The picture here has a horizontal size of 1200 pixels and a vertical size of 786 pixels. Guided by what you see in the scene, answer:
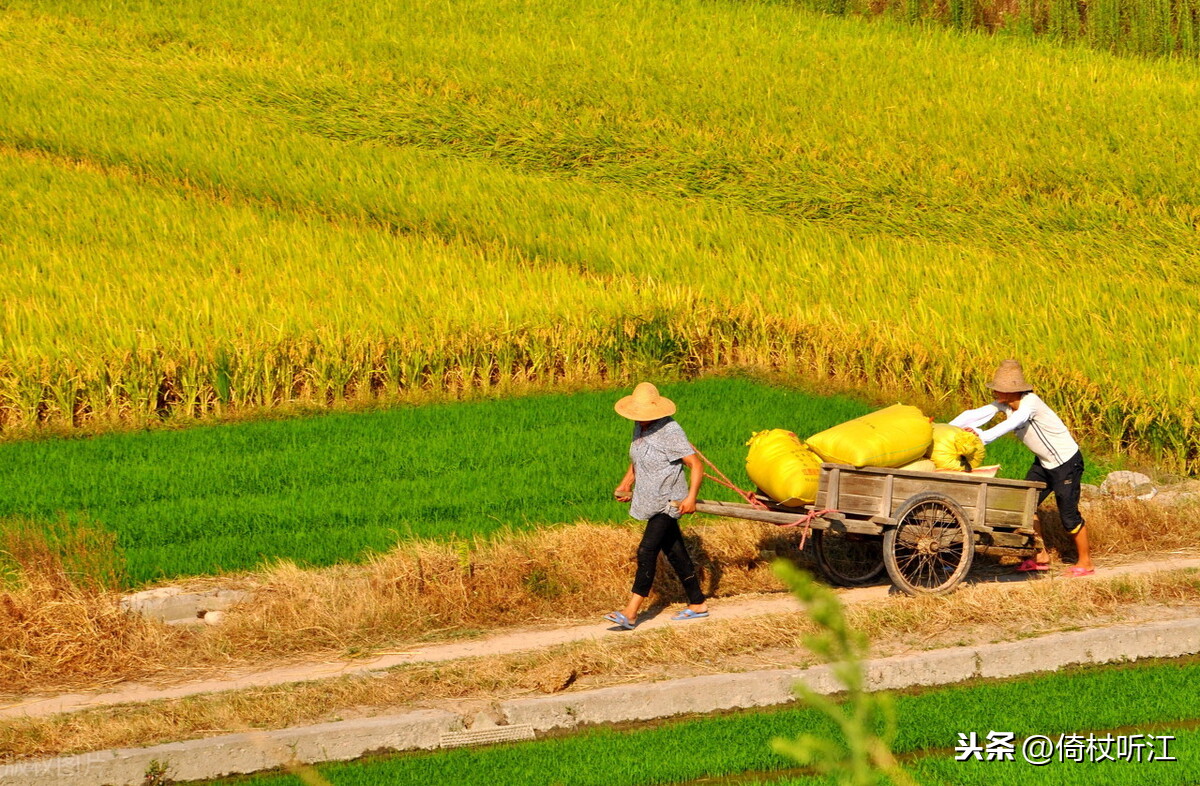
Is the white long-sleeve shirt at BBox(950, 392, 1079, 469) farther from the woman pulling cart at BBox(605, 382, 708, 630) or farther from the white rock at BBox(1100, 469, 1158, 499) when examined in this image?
the white rock at BBox(1100, 469, 1158, 499)

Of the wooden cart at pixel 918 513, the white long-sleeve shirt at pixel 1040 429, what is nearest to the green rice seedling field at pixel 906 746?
the wooden cart at pixel 918 513

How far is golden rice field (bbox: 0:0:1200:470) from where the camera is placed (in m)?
14.5

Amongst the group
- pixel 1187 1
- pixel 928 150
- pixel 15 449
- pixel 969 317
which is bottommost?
pixel 15 449

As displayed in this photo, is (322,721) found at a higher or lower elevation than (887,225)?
lower

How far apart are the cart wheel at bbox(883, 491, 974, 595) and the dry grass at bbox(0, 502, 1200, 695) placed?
25cm

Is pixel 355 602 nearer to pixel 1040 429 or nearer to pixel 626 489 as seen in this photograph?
pixel 626 489

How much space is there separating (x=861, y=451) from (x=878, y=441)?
152 mm

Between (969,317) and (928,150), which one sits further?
(928,150)

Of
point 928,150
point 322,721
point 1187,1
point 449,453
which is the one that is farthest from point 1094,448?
point 1187,1

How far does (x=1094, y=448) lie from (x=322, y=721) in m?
8.31

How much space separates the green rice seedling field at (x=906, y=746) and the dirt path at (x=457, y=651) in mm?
1247

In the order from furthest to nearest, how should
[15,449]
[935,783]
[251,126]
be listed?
[251,126], [15,449], [935,783]

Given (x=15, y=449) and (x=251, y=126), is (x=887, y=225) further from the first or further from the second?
(x=15, y=449)

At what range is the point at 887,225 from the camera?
837 inches
